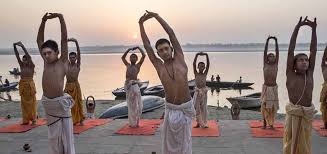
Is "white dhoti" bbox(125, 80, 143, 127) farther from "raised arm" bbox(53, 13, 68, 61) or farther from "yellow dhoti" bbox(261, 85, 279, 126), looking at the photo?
"raised arm" bbox(53, 13, 68, 61)

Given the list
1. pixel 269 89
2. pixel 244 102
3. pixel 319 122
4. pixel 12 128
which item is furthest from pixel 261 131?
pixel 244 102

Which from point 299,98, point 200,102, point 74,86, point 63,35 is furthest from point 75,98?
point 299,98

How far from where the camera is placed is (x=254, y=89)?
134 feet

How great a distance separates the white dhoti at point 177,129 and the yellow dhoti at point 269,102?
518 cm

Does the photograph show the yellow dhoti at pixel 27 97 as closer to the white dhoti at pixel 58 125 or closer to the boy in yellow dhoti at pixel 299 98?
the white dhoti at pixel 58 125

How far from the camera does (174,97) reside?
539cm

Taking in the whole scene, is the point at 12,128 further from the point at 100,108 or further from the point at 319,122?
A: the point at 100,108

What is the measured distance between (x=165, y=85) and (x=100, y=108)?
1562 centimetres

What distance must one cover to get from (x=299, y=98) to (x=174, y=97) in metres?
2.04

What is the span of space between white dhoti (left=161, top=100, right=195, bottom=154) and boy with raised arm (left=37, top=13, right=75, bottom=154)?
1.77 meters

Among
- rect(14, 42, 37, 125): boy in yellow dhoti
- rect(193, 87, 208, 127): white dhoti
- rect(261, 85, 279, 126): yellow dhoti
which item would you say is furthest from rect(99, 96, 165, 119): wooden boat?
rect(261, 85, 279, 126): yellow dhoti

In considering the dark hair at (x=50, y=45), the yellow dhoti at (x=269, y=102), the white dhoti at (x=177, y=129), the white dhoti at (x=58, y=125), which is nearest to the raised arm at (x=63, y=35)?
the dark hair at (x=50, y=45)

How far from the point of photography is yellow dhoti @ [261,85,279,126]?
1004cm

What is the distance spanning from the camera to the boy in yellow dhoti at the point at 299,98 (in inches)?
234
